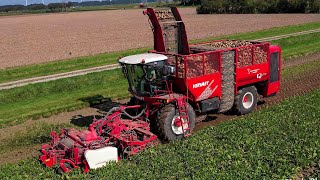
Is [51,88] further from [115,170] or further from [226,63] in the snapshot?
[115,170]

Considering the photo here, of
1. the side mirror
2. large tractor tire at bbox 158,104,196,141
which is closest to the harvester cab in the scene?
the side mirror

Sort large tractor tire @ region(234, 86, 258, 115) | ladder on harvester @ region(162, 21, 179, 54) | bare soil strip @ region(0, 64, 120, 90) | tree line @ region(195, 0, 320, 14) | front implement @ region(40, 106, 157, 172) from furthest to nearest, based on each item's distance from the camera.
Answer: tree line @ region(195, 0, 320, 14)
bare soil strip @ region(0, 64, 120, 90)
large tractor tire @ region(234, 86, 258, 115)
ladder on harvester @ region(162, 21, 179, 54)
front implement @ region(40, 106, 157, 172)

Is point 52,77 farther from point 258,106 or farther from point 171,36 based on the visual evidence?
point 258,106

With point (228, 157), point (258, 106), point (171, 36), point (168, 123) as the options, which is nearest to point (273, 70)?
point (258, 106)

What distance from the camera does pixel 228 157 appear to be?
8.84m

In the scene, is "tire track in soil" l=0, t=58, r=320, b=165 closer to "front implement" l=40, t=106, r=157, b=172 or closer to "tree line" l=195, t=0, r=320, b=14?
"front implement" l=40, t=106, r=157, b=172

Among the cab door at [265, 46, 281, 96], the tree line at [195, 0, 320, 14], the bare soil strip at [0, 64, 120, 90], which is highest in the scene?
the tree line at [195, 0, 320, 14]

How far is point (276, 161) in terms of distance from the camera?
861 cm

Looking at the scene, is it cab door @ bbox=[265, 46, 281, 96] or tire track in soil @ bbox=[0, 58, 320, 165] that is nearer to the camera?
tire track in soil @ bbox=[0, 58, 320, 165]

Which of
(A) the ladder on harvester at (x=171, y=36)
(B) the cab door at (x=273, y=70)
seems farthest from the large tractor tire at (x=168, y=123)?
(B) the cab door at (x=273, y=70)

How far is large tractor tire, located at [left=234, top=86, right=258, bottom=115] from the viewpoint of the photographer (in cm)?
1333

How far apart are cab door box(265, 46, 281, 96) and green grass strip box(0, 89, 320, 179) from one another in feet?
10.0

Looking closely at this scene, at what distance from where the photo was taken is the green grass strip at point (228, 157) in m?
8.22

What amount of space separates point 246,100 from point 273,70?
1.57 meters
